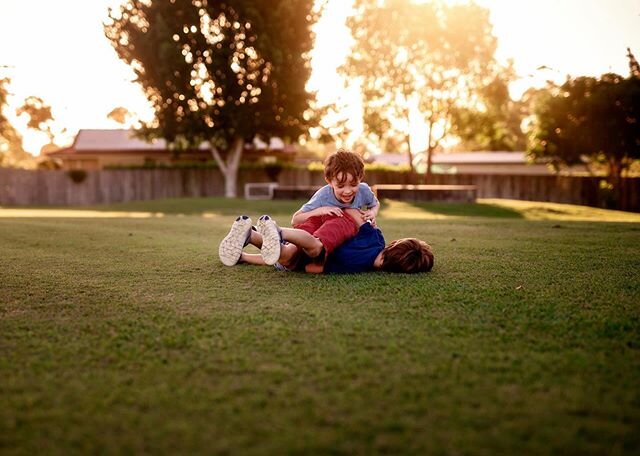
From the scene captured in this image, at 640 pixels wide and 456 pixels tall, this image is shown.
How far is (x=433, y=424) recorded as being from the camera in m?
1.61

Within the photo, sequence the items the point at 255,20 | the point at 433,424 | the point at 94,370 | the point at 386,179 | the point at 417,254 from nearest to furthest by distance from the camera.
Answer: the point at 433,424 → the point at 94,370 → the point at 417,254 → the point at 255,20 → the point at 386,179

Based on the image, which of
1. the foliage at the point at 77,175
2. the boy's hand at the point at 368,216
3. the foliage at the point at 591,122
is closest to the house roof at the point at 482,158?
the foliage at the point at 591,122

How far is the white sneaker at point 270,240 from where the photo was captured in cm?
377

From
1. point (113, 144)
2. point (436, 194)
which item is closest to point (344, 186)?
point (436, 194)

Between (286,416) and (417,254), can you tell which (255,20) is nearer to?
(417,254)

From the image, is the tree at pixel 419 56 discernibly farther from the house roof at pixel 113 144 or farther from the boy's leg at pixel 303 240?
the boy's leg at pixel 303 240

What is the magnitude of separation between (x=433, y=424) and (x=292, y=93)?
24.6 meters

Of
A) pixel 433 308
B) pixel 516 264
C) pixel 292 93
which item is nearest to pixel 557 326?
pixel 433 308

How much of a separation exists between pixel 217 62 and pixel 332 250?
21.6 meters

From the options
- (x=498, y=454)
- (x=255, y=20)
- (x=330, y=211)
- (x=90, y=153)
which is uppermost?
(x=255, y=20)

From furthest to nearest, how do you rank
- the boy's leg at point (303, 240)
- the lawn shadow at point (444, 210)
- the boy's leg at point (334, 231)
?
1. the lawn shadow at point (444, 210)
2. the boy's leg at point (334, 231)
3. the boy's leg at point (303, 240)

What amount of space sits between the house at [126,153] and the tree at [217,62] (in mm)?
9595

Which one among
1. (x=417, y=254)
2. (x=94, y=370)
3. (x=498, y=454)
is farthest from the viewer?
(x=417, y=254)

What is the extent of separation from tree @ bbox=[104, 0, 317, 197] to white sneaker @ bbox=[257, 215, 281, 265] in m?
21.2
